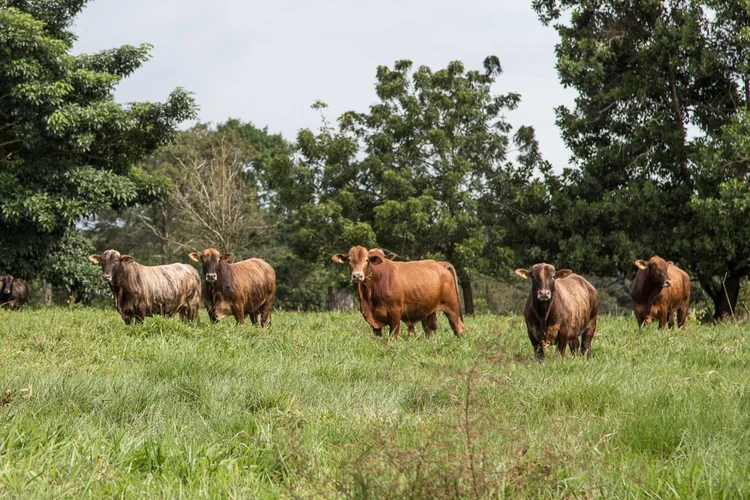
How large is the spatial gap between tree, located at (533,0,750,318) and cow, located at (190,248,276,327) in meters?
11.8

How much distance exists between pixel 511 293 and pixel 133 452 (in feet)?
170

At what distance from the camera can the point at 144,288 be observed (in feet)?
42.1

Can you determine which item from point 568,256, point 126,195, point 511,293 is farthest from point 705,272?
point 511,293

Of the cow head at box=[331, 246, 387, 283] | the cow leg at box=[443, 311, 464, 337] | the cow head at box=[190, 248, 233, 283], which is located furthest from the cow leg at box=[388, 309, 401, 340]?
the cow head at box=[190, 248, 233, 283]

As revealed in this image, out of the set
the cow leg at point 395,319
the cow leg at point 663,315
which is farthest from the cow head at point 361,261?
the cow leg at point 663,315

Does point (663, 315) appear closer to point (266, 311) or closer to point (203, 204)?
point (266, 311)

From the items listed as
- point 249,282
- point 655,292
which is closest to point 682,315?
point 655,292

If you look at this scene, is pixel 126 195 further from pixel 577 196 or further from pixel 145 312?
pixel 577 196

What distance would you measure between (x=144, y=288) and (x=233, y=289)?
1607 millimetres

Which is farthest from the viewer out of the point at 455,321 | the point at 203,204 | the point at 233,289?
the point at 203,204

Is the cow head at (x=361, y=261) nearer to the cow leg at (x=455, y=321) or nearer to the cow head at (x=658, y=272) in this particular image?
the cow leg at (x=455, y=321)

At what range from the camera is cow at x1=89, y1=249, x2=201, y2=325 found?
1264 cm

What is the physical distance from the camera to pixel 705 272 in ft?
67.8

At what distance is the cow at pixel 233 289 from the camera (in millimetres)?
12289
